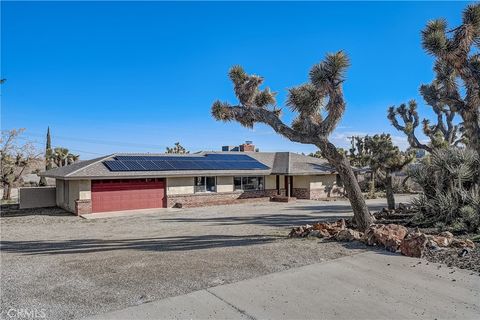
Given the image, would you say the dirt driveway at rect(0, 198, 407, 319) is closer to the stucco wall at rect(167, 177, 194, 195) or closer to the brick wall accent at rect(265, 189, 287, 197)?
the stucco wall at rect(167, 177, 194, 195)

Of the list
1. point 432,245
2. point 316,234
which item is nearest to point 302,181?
point 316,234

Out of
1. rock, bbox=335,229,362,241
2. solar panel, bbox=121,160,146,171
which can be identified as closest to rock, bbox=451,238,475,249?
rock, bbox=335,229,362,241

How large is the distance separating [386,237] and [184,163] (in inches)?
745

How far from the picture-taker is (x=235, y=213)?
69.6 feet

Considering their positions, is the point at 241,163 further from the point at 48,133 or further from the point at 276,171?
the point at 48,133

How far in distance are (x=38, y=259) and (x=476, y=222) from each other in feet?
42.3

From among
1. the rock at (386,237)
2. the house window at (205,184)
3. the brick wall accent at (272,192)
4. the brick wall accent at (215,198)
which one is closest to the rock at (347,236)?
the rock at (386,237)

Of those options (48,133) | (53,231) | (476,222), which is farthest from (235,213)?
(48,133)

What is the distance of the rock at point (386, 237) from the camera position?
9.07m

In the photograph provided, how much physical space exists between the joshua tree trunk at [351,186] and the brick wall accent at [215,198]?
14874 mm

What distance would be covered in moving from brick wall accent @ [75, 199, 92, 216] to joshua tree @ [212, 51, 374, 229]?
39.3ft

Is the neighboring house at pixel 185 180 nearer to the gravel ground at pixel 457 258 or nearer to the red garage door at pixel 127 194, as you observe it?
the red garage door at pixel 127 194

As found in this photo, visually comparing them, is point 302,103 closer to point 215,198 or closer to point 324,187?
point 215,198

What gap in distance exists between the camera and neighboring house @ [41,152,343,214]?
22031 mm
